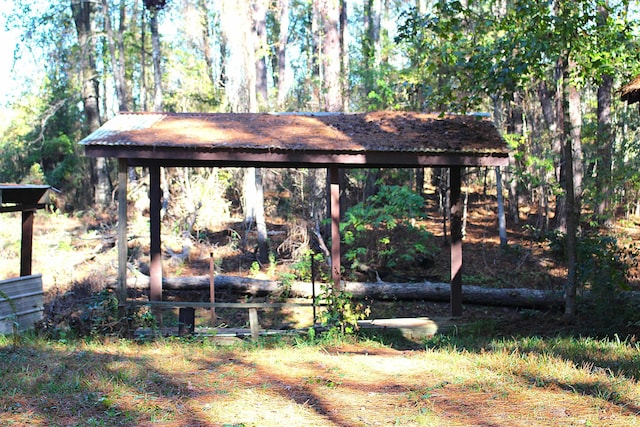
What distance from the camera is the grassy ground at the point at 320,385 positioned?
5.17 metres

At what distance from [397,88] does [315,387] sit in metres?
15.6

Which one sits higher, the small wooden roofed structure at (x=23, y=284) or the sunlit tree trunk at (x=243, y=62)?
the sunlit tree trunk at (x=243, y=62)

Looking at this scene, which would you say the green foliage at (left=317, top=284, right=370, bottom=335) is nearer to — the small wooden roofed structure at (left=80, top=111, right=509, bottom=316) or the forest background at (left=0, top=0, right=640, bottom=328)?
the small wooden roofed structure at (left=80, top=111, right=509, bottom=316)

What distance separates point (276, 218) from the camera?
2231 cm

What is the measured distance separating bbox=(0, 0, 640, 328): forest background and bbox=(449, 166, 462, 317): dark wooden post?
4.43 feet

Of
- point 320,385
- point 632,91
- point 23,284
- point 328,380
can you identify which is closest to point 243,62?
point 23,284

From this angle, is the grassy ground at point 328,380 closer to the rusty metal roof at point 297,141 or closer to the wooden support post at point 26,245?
the wooden support post at point 26,245

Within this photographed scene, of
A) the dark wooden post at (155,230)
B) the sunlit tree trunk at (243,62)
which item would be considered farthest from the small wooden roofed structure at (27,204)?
the sunlit tree trunk at (243,62)

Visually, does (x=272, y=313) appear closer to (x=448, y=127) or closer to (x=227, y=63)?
(x=448, y=127)

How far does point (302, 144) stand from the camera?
31.0 ft

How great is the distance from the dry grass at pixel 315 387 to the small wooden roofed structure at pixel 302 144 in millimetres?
2531

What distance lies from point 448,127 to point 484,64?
1.30m

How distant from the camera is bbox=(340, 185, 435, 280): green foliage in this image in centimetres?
1488

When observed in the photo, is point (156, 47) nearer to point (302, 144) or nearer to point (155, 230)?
point (155, 230)
